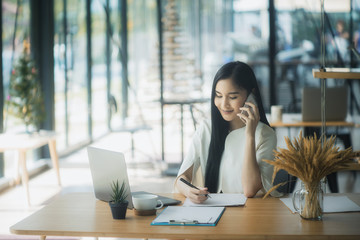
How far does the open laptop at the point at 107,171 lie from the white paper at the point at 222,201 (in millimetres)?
100

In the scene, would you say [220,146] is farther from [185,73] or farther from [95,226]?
[185,73]

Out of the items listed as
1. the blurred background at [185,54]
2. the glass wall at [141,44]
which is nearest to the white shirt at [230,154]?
the blurred background at [185,54]

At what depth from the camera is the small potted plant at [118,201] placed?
200 centimetres

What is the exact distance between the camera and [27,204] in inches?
197

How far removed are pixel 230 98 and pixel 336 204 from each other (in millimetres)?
684

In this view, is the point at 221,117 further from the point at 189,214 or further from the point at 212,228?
the point at 212,228

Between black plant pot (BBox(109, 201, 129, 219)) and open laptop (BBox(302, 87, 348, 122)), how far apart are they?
11.2 feet

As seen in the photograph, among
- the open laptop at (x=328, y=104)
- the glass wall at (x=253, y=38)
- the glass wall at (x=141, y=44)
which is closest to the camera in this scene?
the open laptop at (x=328, y=104)

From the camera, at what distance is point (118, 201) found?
2.03 metres

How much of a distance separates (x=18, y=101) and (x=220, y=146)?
376 centimetres

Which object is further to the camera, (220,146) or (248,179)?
(220,146)

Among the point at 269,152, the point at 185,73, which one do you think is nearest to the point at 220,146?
the point at 269,152

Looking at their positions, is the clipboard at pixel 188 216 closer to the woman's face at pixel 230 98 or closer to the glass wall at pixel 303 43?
the woman's face at pixel 230 98

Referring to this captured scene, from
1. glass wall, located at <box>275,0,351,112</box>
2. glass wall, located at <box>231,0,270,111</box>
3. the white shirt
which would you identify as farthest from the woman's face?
glass wall, located at <box>275,0,351,112</box>
